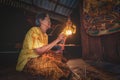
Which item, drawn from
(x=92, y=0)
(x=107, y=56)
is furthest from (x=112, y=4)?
(x=107, y=56)

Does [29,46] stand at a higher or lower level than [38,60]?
higher

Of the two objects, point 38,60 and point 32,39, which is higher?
point 32,39

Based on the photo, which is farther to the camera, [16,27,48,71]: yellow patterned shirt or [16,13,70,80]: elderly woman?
[16,27,48,71]: yellow patterned shirt

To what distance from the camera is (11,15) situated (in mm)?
6801

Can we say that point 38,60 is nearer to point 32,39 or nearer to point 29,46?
point 29,46

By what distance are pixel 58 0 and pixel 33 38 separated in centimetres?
354

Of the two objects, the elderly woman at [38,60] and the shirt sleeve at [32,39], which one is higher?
the shirt sleeve at [32,39]

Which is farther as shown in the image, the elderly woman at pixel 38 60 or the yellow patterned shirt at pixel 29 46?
the yellow patterned shirt at pixel 29 46

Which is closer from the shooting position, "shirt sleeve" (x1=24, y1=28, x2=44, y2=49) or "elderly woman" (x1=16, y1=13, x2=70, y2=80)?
"elderly woman" (x1=16, y1=13, x2=70, y2=80)

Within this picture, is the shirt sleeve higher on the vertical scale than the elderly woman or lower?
higher

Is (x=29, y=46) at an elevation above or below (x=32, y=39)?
below

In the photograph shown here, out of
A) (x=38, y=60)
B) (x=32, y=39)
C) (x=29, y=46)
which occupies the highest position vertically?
(x=32, y=39)

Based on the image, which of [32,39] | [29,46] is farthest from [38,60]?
[32,39]

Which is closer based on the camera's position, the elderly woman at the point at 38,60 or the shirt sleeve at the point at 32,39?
the elderly woman at the point at 38,60
